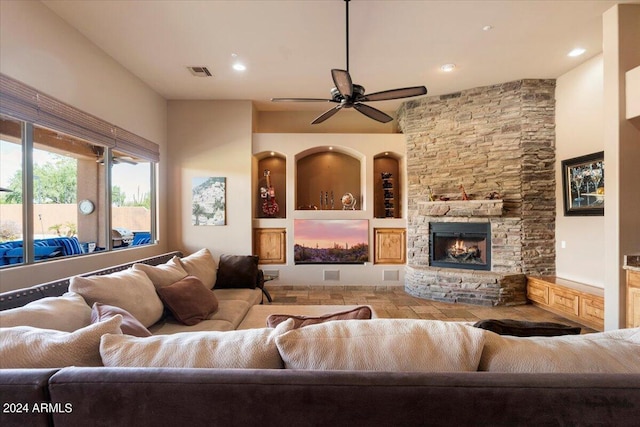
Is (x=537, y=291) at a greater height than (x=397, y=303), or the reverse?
(x=537, y=291)

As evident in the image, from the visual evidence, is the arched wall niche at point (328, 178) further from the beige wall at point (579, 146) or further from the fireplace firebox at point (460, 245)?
the beige wall at point (579, 146)

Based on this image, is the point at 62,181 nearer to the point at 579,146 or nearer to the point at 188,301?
the point at 188,301

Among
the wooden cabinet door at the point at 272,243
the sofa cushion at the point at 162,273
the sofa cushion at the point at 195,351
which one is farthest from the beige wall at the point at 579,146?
the sofa cushion at the point at 162,273

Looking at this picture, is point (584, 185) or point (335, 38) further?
point (584, 185)

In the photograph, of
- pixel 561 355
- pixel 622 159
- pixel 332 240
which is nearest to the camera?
pixel 561 355

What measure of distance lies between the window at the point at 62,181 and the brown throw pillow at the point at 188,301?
4.84ft

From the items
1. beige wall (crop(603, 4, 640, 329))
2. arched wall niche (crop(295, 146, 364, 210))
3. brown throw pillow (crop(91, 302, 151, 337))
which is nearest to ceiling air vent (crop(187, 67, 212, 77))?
arched wall niche (crop(295, 146, 364, 210))

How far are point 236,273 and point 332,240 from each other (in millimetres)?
2245

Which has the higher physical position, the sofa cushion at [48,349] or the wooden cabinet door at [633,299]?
the sofa cushion at [48,349]

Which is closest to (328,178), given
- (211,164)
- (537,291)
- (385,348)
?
(211,164)

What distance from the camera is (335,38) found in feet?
11.0

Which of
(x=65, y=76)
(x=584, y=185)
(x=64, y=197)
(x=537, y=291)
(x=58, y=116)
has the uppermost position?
(x=65, y=76)

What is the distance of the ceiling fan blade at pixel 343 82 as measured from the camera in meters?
2.53

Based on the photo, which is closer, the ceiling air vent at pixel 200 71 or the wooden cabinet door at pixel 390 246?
the ceiling air vent at pixel 200 71
